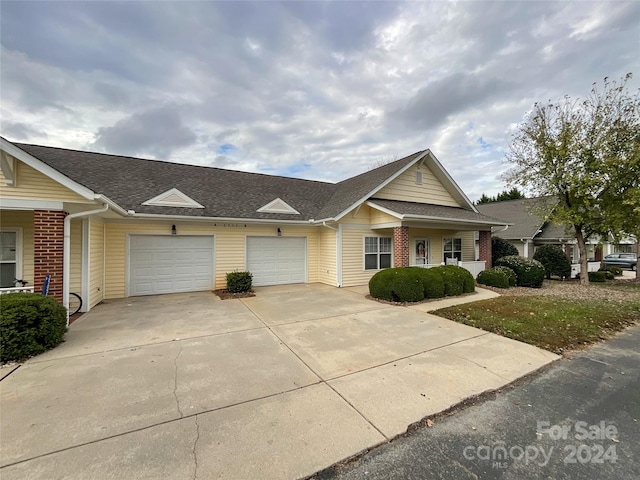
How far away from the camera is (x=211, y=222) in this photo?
35.2 feet

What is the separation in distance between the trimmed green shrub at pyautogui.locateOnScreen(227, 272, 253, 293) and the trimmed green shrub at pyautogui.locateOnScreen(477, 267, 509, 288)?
1004 cm

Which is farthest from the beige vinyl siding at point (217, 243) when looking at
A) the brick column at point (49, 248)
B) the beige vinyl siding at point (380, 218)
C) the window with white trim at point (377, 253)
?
the brick column at point (49, 248)

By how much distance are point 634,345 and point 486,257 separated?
8.85 m

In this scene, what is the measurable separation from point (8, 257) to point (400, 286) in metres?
11.3

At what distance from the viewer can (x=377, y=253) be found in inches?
500

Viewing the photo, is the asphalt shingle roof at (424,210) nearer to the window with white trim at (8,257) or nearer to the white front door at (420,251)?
the white front door at (420,251)

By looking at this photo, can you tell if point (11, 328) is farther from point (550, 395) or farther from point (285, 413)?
point (550, 395)

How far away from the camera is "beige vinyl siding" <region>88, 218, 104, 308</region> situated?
784cm

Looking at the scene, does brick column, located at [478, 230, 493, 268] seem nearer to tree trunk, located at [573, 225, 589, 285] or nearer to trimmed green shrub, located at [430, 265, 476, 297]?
tree trunk, located at [573, 225, 589, 285]

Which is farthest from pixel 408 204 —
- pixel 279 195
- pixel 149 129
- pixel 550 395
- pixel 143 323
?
pixel 149 129

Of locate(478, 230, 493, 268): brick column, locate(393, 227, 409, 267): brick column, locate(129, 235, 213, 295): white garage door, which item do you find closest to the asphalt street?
locate(393, 227, 409, 267): brick column

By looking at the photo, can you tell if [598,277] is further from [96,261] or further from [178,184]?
[96,261]

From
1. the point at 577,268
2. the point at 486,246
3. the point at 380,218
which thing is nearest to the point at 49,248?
the point at 380,218

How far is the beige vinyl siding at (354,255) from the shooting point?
11.7m
